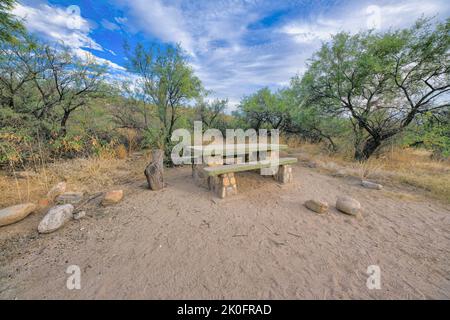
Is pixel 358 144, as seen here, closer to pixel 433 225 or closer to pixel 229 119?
pixel 433 225

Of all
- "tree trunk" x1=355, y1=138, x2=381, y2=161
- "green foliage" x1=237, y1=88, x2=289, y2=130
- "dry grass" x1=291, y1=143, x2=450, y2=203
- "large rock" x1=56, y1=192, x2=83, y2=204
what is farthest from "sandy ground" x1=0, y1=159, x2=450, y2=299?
"green foliage" x1=237, y1=88, x2=289, y2=130

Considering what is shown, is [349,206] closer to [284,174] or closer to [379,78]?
[284,174]

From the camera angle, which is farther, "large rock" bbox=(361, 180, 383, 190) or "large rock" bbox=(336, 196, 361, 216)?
"large rock" bbox=(361, 180, 383, 190)

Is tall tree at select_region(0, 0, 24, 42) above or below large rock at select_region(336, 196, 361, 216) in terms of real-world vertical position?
above

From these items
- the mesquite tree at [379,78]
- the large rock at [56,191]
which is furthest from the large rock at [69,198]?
the mesquite tree at [379,78]

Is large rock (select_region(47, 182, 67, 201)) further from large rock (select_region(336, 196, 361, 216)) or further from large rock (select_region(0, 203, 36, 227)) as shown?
large rock (select_region(336, 196, 361, 216))

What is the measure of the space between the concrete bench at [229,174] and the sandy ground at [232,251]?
0.24 meters

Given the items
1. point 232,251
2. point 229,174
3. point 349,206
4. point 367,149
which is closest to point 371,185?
point 349,206

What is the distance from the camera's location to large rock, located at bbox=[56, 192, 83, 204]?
2504 mm

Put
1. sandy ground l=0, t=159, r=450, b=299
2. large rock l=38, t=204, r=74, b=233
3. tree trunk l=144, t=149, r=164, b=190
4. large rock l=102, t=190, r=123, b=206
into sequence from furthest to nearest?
tree trunk l=144, t=149, r=164, b=190
large rock l=102, t=190, r=123, b=206
large rock l=38, t=204, r=74, b=233
sandy ground l=0, t=159, r=450, b=299

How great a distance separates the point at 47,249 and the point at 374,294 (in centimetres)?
315

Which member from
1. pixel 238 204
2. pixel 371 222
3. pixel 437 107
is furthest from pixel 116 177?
pixel 437 107

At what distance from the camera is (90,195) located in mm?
2781

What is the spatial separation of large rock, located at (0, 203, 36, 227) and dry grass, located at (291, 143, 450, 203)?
6243mm
